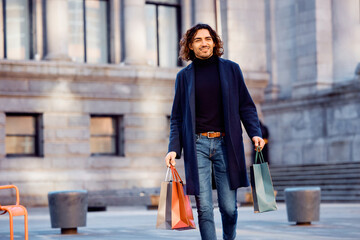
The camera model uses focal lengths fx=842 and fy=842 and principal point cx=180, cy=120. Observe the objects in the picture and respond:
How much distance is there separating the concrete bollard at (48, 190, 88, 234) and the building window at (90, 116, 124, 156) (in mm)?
15786

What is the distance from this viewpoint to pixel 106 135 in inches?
1169

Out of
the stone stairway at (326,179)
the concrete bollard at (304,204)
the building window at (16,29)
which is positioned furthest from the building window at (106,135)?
the concrete bollard at (304,204)

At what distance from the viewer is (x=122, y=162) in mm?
29281

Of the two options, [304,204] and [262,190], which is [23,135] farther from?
[262,190]

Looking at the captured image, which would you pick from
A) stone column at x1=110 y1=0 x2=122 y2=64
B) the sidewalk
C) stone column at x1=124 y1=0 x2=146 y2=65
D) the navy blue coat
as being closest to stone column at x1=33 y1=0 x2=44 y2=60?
stone column at x1=110 y1=0 x2=122 y2=64

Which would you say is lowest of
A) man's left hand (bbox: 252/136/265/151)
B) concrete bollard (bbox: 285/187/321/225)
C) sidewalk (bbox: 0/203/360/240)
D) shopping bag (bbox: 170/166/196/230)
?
sidewalk (bbox: 0/203/360/240)

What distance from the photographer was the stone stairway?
24577mm

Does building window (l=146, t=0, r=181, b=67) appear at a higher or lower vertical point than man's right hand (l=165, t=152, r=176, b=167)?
higher

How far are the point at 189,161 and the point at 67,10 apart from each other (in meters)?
22.6

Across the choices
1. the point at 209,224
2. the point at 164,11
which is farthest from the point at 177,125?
the point at 164,11

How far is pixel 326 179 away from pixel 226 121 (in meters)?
19.9

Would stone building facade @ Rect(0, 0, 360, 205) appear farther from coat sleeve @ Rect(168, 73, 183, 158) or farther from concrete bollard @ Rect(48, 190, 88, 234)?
coat sleeve @ Rect(168, 73, 183, 158)

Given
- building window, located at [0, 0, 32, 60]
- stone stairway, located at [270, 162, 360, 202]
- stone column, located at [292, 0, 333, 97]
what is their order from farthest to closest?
1. stone column, located at [292, 0, 333, 97]
2. building window, located at [0, 0, 32, 60]
3. stone stairway, located at [270, 162, 360, 202]

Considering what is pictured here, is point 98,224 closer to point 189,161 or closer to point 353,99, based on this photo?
point 189,161
